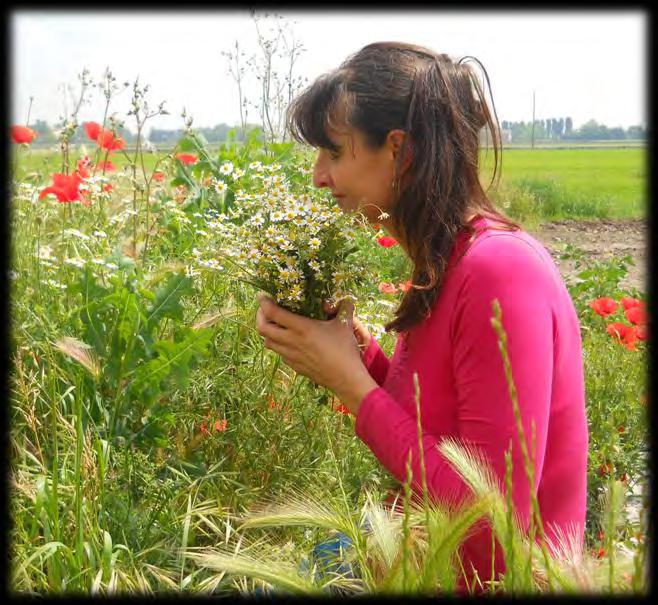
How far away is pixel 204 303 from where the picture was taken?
9.30 ft

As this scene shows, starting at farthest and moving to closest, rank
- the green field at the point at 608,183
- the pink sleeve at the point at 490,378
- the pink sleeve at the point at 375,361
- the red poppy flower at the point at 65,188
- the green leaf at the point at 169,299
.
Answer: the green field at the point at 608,183
the red poppy flower at the point at 65,188
the green leaf at the point at 169,299
the pink sleeve at the point at 375,361
the pink sleeve at the point at 490,378

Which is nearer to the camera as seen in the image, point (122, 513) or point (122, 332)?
point (122, 513)

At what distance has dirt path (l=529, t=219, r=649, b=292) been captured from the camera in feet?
28.0

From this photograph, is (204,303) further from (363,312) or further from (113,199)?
(113,199)

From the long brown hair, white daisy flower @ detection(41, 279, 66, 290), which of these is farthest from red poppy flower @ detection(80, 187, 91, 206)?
the long brown hair

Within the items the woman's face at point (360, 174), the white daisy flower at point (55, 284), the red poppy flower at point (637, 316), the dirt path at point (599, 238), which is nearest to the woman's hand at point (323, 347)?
the woman's face at point (360, 174)

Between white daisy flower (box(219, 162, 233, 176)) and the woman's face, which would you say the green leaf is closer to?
white daisy flower (box(219, 162, 233, 176))

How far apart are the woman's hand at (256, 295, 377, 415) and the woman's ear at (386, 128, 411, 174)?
1.27ft

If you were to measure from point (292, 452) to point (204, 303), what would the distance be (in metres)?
0.71

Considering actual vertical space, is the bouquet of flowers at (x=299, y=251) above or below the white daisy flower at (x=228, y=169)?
below

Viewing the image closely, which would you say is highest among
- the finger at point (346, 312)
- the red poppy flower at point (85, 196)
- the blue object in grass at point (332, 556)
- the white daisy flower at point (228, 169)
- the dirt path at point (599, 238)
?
the white daisy flower at point (228, 169)

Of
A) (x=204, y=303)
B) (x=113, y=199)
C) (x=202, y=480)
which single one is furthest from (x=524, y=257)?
(x=113, y=199)

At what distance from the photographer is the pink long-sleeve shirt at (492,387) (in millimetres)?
1627

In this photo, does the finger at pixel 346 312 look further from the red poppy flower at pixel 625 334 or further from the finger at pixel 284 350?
the red poppy flower at pixel 625 334
